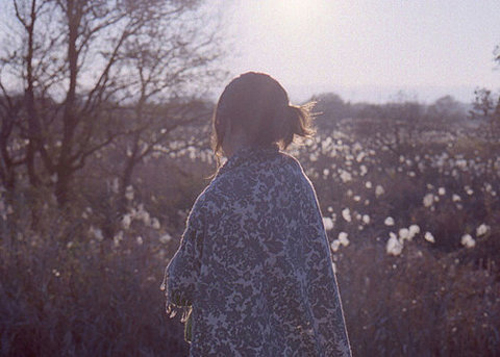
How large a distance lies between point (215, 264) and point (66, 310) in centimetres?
237

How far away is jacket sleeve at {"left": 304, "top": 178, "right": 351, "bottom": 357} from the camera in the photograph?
110 inches

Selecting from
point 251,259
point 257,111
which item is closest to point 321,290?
point 251,259

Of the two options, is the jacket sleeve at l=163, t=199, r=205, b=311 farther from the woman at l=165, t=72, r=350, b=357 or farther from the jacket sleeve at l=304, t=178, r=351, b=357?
the jacket sleeve at l=304, t=178, r=351, b=357

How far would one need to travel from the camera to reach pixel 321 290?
2.83 meters

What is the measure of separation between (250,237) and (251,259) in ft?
0.33

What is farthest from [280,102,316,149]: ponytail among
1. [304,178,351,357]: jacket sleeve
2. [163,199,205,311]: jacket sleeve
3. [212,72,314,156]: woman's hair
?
[163,199,205,311]: jacket sleeve

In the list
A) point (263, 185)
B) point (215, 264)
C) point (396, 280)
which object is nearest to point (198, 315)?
point (215, 264)

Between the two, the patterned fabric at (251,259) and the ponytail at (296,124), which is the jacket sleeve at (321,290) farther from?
the ponytail at (296,124)

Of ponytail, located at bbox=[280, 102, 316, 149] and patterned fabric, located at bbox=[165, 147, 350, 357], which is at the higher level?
ponytail, located at bbox=[280, 102, 316, 149]

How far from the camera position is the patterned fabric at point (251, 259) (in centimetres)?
259

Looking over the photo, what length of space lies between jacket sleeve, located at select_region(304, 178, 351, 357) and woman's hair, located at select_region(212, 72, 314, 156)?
1.04ft

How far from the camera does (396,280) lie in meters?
5.68

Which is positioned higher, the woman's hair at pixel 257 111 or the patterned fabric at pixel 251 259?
the woman's hair at pixel 257 111

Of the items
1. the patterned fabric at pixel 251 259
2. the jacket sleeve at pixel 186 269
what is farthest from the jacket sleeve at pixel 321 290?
the jacket sleeve at pixel 186 269
